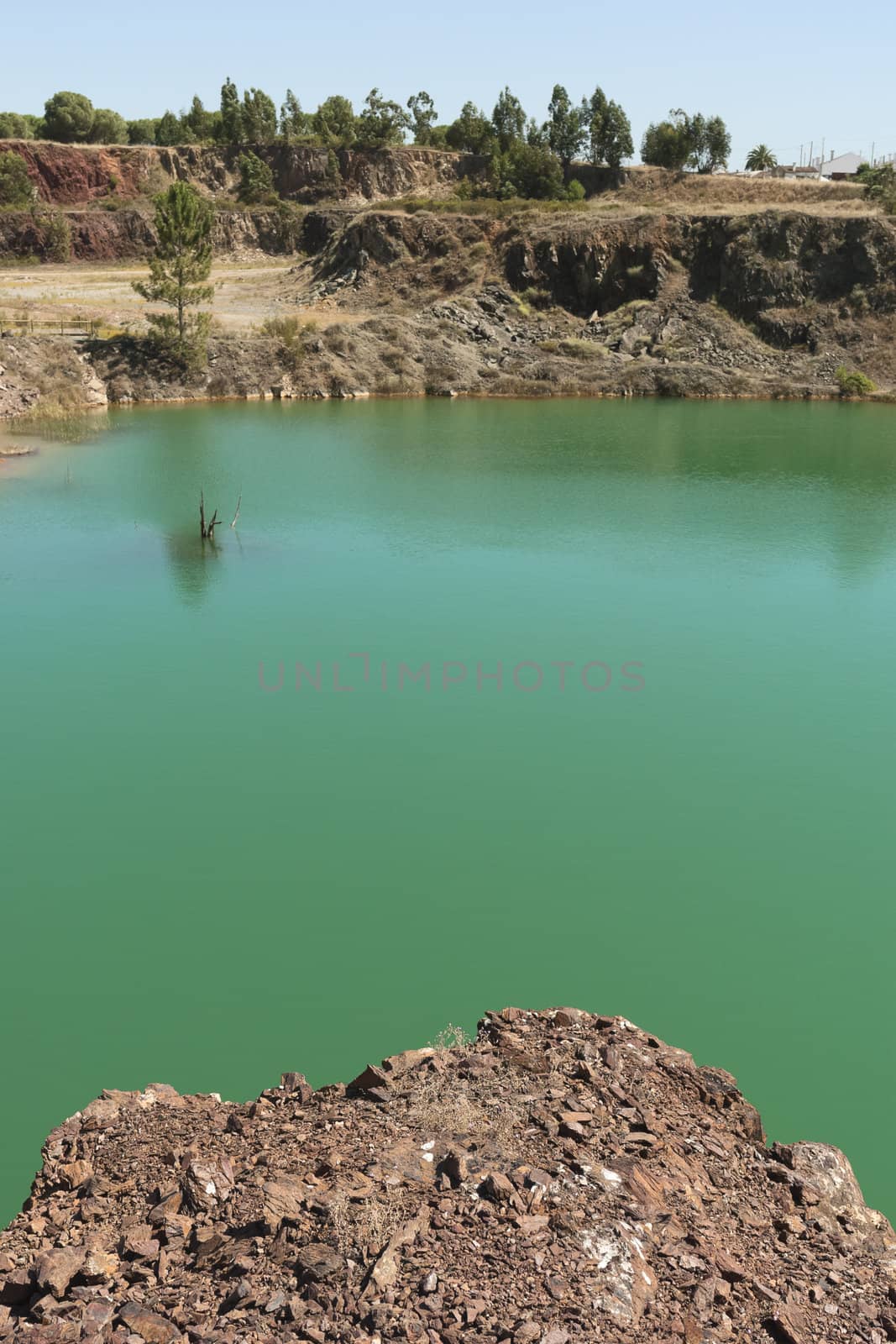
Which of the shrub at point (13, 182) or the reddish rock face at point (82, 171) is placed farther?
the reddish rock face at point (82, 171)

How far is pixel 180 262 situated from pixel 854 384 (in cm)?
3019

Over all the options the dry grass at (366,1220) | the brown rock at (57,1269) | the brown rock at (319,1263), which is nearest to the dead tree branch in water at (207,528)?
the brown rock at (57,1269)

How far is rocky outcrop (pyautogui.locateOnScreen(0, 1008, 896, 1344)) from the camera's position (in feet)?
18.2

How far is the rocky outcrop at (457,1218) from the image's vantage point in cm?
554

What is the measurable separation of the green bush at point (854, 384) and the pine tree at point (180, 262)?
28589 millimetres

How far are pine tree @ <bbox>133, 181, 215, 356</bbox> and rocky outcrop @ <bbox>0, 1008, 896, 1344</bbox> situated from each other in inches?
1663

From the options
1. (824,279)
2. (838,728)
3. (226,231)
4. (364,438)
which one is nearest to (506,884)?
(838,728)

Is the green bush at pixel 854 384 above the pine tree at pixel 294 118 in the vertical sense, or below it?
below

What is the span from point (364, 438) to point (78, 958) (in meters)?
30.2

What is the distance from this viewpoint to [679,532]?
26953 mm

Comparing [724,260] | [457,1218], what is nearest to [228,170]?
[724,260]

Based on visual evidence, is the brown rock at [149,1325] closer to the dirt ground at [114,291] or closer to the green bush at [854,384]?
the dirt ground at [114,291]

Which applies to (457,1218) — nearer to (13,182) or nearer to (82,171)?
(13,182)

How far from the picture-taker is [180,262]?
1748 inches
